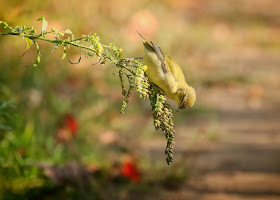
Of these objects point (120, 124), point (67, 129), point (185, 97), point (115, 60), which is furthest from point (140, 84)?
point (120, 124)

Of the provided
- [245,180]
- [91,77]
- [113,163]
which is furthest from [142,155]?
[91,77]

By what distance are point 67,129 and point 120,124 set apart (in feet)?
2.98

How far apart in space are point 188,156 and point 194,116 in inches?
48.8

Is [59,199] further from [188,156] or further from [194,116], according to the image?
[194,116]

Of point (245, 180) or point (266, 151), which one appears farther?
point (266, 151)

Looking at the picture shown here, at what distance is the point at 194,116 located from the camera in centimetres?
460

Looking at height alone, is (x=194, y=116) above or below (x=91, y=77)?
below

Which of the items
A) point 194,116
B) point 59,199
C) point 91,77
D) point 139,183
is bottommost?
point 59,199

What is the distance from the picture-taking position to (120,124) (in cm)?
404

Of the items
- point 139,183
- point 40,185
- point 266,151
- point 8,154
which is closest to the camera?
point 40,185

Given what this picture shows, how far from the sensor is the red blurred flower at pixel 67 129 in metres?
3.19

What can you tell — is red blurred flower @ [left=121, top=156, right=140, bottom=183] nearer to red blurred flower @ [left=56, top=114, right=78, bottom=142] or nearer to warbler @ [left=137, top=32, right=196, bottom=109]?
red blurred flower @ [left=56, top=114, right=78, bottom=142]

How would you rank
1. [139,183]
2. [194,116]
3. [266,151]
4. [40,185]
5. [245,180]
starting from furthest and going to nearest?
[194,116]
[266,151]
[245,180]
[139,183]
[40,185]

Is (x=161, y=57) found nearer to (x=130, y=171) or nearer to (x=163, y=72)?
(x=163, y=72)
